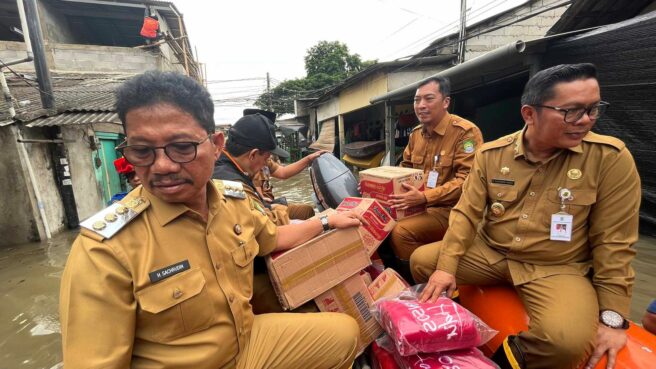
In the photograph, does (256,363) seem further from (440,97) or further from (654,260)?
(654,260)

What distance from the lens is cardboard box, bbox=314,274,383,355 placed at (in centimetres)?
176

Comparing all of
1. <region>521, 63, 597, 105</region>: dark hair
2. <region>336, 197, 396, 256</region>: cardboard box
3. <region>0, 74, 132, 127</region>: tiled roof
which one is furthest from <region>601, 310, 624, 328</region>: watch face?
<region>0, 74, 132, 127</region>: tiled roof

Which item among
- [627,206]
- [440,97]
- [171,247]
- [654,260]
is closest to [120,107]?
[171,247]

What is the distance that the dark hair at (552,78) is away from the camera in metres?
1.45

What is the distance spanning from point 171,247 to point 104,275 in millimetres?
229

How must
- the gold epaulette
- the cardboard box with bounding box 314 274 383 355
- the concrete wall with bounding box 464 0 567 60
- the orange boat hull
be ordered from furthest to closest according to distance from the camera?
the concrete wall with bounding box 464 0 567 60 < the cardboard box with bounding box 314 274 383 355 < the gold epaulette < the orange boat hull

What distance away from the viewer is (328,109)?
52.0 ft

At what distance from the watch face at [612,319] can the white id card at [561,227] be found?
0.36 meters

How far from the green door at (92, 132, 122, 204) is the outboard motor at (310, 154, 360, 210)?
610 cm

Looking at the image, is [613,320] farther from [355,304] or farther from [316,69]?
[316,69]

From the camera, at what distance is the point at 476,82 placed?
20.4ft

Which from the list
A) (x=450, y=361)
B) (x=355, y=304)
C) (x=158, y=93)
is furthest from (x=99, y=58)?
(x=450, y=361)

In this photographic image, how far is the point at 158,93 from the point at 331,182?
80.8 inches

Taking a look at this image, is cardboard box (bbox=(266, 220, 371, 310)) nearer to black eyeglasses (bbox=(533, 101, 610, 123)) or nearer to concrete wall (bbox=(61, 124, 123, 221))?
black eyeglasses (bbox=(533, 101, 610, 123))
